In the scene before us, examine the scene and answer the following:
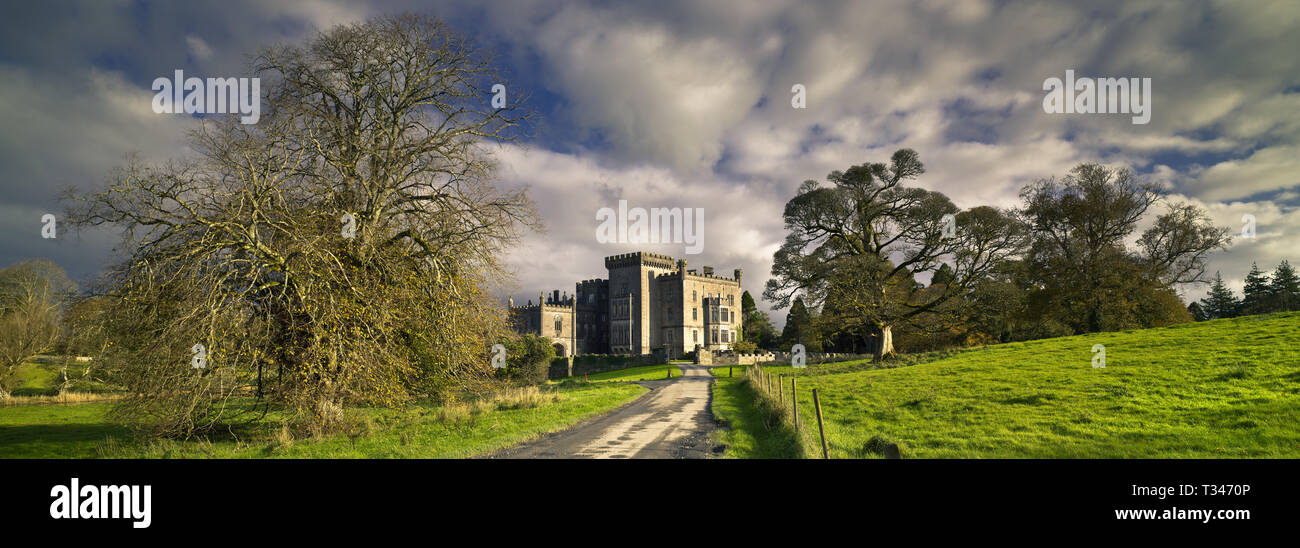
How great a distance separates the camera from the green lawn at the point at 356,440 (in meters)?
11.1

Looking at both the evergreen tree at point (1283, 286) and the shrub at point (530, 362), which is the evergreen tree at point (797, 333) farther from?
the evergreen tree at point (1283, 286)

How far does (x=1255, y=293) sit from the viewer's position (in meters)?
57.2

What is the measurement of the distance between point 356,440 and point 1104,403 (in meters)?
17.8

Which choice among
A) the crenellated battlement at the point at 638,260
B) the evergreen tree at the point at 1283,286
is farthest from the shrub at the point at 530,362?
the evergreen tree at the point at 1283,286

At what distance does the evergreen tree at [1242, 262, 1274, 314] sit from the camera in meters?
53.4

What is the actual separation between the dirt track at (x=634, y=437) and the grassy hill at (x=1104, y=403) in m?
1.85

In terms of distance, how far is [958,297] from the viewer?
30625 millimetres

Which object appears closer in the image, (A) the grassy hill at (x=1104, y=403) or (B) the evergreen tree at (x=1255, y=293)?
(A) the grassy hill at (x=1104, y=403)

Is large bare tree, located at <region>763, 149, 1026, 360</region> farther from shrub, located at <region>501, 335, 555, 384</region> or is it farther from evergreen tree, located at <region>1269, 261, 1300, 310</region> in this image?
evergreen tree, located at <region>1269, 261, 1300, 310</region>

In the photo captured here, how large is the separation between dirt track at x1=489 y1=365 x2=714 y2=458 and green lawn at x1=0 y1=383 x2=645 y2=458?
29.2 inches

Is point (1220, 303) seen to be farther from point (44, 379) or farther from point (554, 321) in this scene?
point (44, 379)
